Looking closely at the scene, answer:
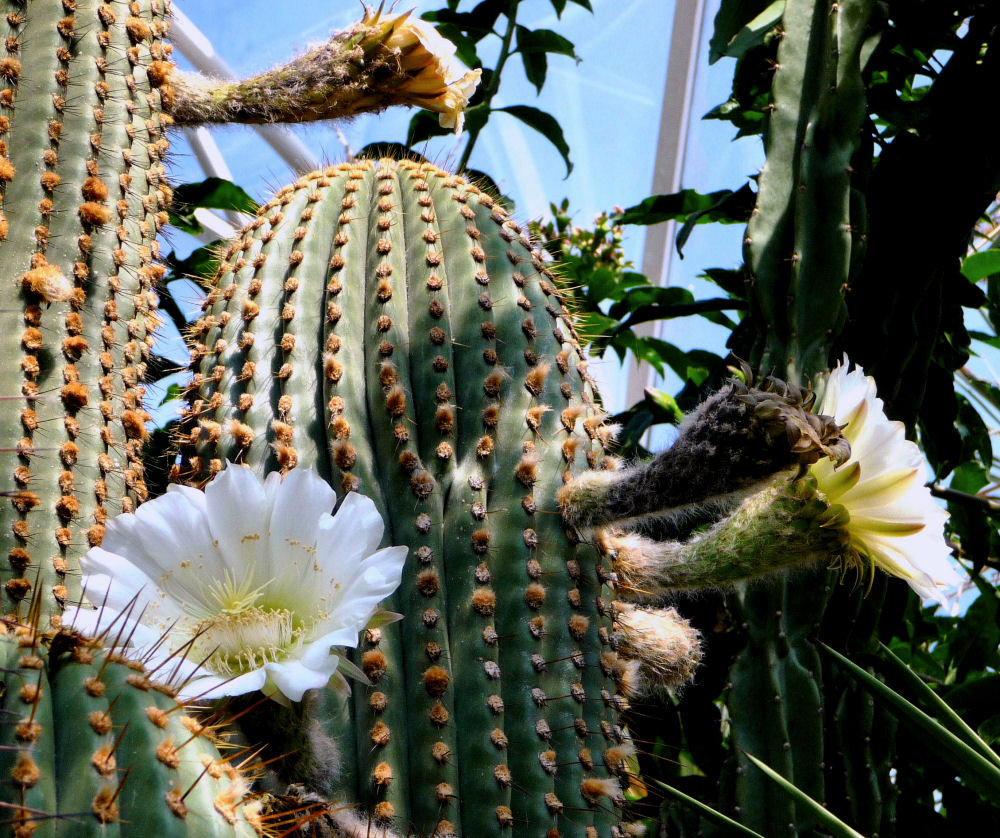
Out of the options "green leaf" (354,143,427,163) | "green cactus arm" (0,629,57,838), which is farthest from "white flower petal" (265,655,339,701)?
"green leaf" (354,143,427,163)

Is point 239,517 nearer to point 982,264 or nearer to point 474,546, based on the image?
point 474,546

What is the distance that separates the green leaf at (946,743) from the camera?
2.67 ft

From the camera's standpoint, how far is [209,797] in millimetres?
486

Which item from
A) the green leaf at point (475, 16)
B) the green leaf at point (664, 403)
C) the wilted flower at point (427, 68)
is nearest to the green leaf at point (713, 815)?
the wilted flower at point (427, 68)

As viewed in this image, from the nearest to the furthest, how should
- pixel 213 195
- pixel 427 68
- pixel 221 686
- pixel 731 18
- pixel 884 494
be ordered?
pixel 221 686 < pixel 884 494 < pixel 427 68 < pixel 731 18 < pixel 213 195

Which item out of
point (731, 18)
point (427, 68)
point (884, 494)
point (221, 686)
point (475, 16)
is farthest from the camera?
point (475, 16)

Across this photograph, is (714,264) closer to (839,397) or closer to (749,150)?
(749,150)

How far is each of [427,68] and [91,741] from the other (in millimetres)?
816

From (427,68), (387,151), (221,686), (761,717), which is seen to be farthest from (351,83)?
(761,717)

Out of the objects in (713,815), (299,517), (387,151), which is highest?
(387,151)

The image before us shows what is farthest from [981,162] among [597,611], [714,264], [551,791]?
[714,264]

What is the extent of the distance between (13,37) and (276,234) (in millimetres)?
284

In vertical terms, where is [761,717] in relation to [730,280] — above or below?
below

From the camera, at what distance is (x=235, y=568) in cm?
63
